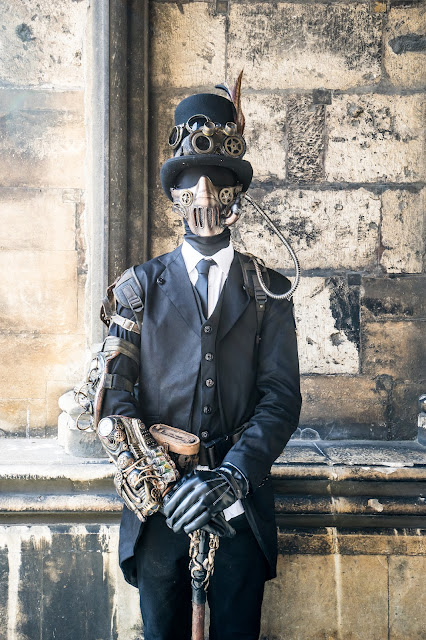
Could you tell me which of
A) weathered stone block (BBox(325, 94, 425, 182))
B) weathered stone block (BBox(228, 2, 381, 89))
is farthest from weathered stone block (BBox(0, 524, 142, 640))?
weathered stone block (BBox(228, 2, 381, 89))

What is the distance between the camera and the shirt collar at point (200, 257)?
178 cm

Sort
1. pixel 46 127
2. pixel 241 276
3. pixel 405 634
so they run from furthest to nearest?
pixel 46 127 → pixel 405 634 → pixel 241 276

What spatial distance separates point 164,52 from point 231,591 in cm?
247

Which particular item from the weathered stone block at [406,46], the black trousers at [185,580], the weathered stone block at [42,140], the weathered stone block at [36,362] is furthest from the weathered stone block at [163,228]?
the black trousers at [185,580]

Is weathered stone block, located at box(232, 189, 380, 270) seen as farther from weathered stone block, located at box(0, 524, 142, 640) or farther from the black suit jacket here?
weathered stone block, located at box(0, 524, 142, 640)

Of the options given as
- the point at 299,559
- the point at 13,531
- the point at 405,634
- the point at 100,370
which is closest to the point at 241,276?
the point at 100,370

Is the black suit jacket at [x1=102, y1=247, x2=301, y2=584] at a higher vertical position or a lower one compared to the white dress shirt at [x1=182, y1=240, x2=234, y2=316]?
lower

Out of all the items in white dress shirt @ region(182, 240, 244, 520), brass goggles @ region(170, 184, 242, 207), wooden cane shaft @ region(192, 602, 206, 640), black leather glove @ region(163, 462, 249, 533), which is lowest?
wooden cane shaft @ region(192, 602, 206, 640)

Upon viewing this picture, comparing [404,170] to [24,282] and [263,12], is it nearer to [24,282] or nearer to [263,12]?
[263,12]

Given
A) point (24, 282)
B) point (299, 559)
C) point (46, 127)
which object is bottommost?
point (299, 559)

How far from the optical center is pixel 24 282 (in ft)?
9.04

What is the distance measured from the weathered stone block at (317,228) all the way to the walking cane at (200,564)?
5.16 ft

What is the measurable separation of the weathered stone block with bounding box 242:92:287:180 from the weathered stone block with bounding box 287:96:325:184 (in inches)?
1.5

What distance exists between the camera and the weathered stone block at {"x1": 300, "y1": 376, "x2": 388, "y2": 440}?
9.41 feet
